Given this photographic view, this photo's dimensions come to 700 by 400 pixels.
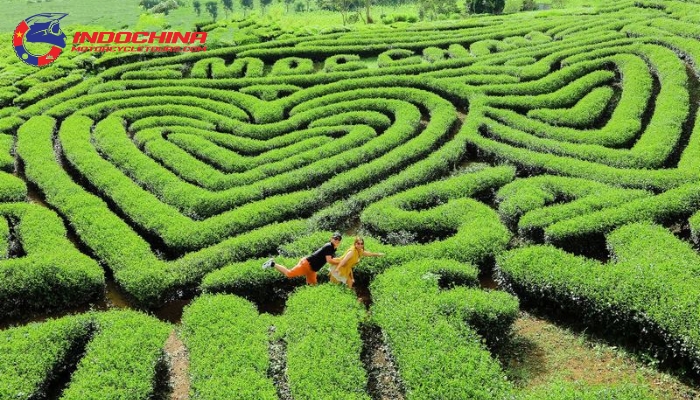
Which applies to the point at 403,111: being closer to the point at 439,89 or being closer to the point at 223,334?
the point at 439,89

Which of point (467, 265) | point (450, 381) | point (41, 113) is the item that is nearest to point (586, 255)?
point (467, 265)

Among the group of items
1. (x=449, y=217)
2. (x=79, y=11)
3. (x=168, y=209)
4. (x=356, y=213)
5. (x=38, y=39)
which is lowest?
(x=356, y=213)

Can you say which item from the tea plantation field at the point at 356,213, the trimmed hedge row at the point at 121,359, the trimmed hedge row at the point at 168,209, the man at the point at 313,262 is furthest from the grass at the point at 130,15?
the trimmed hedge row at the point at 121,359

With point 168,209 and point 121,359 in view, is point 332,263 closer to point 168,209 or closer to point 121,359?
point 121,359

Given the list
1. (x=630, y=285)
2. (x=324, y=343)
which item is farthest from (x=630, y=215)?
(x=324, y=343)

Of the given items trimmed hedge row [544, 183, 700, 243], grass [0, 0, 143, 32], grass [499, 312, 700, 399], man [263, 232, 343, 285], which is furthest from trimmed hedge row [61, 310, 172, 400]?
grass [0, 0, 143, 32]

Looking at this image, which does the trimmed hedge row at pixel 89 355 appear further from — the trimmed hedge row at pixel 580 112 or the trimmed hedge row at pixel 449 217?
the trimmed hedge row at pixel 580 112
